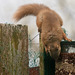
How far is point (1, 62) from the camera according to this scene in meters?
1.28

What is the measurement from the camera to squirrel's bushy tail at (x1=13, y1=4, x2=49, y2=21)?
3014 millimetres

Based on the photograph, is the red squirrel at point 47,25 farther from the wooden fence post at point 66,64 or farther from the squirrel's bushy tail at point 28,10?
the wooden fence post at point 66,64

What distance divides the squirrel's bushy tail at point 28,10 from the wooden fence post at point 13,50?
1.59m

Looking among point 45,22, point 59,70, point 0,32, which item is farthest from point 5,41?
point 45,22

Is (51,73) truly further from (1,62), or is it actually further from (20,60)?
(1,62)

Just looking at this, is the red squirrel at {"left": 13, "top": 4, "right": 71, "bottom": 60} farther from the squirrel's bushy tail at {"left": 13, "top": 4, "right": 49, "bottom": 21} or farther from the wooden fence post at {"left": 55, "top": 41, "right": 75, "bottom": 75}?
the wooden fence post at {"left": 55, "top": 41, "right": 75, "bottom": 75}

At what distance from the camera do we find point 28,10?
320 centimetres

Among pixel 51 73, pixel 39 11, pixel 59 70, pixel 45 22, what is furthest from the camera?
pixel 39 11

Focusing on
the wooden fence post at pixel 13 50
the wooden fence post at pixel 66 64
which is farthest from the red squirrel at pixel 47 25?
the wooden fence post at pixel 13 50

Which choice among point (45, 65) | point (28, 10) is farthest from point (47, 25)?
point (45, 65)

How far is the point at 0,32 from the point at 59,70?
2.64 ft

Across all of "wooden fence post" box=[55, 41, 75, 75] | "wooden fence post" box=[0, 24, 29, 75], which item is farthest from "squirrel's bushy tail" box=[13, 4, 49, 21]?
"wooden fence post" box=[0, 24, 29, 75]

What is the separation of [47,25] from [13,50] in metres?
1.49

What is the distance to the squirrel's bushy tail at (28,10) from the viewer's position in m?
3.01
